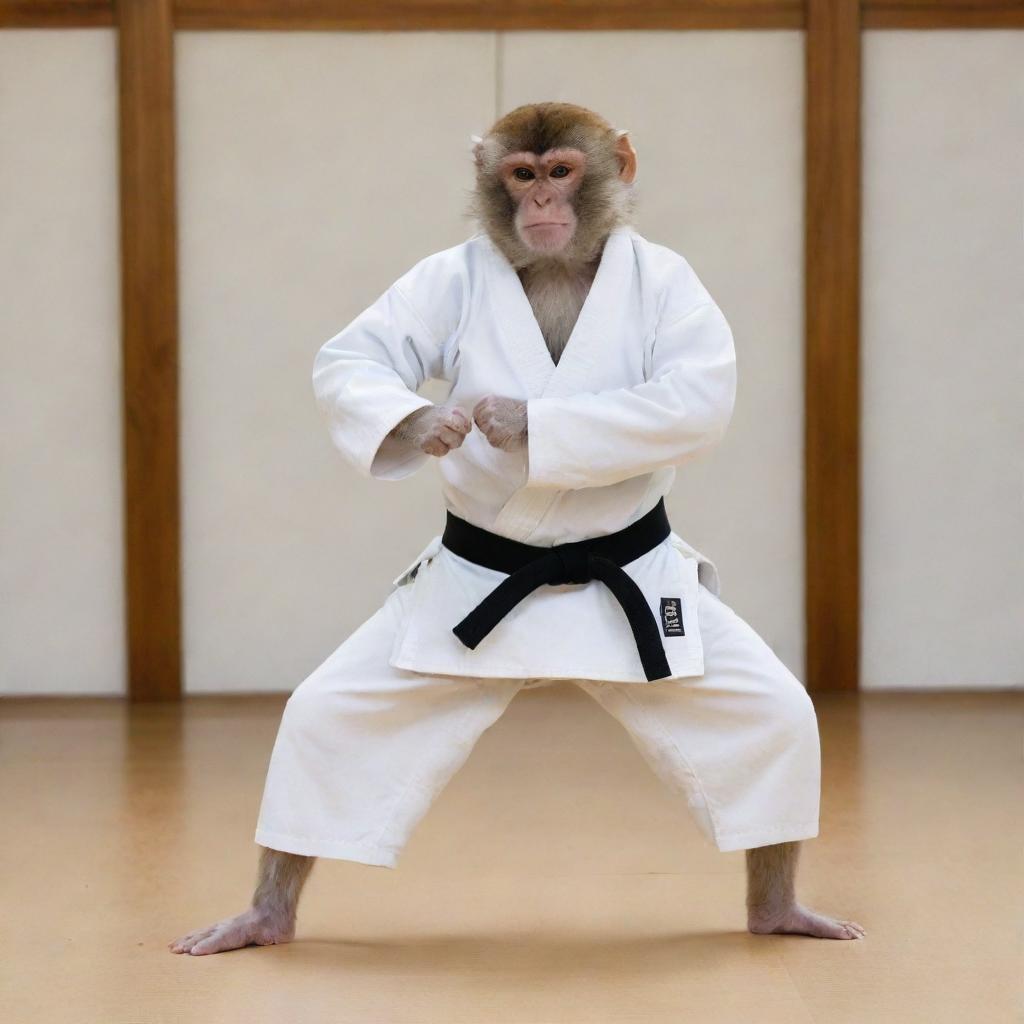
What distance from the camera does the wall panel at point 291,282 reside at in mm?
4375

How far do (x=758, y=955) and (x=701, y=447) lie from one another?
2.39 ft

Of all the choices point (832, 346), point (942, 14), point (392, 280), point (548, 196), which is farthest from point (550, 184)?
point (942, 14)

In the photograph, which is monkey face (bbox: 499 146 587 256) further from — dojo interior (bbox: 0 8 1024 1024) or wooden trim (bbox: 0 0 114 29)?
wooden trim (bbox: 0 0 114 29)

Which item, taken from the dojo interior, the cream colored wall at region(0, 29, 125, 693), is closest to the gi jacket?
the dojo interior

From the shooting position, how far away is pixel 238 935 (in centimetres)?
214

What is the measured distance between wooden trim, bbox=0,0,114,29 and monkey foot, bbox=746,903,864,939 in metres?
3.34

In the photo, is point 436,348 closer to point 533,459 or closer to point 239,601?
point 533,459

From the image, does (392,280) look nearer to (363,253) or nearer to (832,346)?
(363,253)

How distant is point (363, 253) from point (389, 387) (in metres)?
2.40

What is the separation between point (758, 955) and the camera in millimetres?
2111

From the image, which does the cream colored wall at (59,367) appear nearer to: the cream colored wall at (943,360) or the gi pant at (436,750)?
the cream colored wall at (943,360)

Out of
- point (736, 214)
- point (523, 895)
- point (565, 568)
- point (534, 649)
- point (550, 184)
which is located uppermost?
point (736, 214)

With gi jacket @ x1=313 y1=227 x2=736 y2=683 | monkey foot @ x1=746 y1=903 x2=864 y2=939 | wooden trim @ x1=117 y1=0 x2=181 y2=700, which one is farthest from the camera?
wooden trim @ x1=117 y1=0 x2=181 y2=700

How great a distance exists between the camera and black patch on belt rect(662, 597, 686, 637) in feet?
7.00
